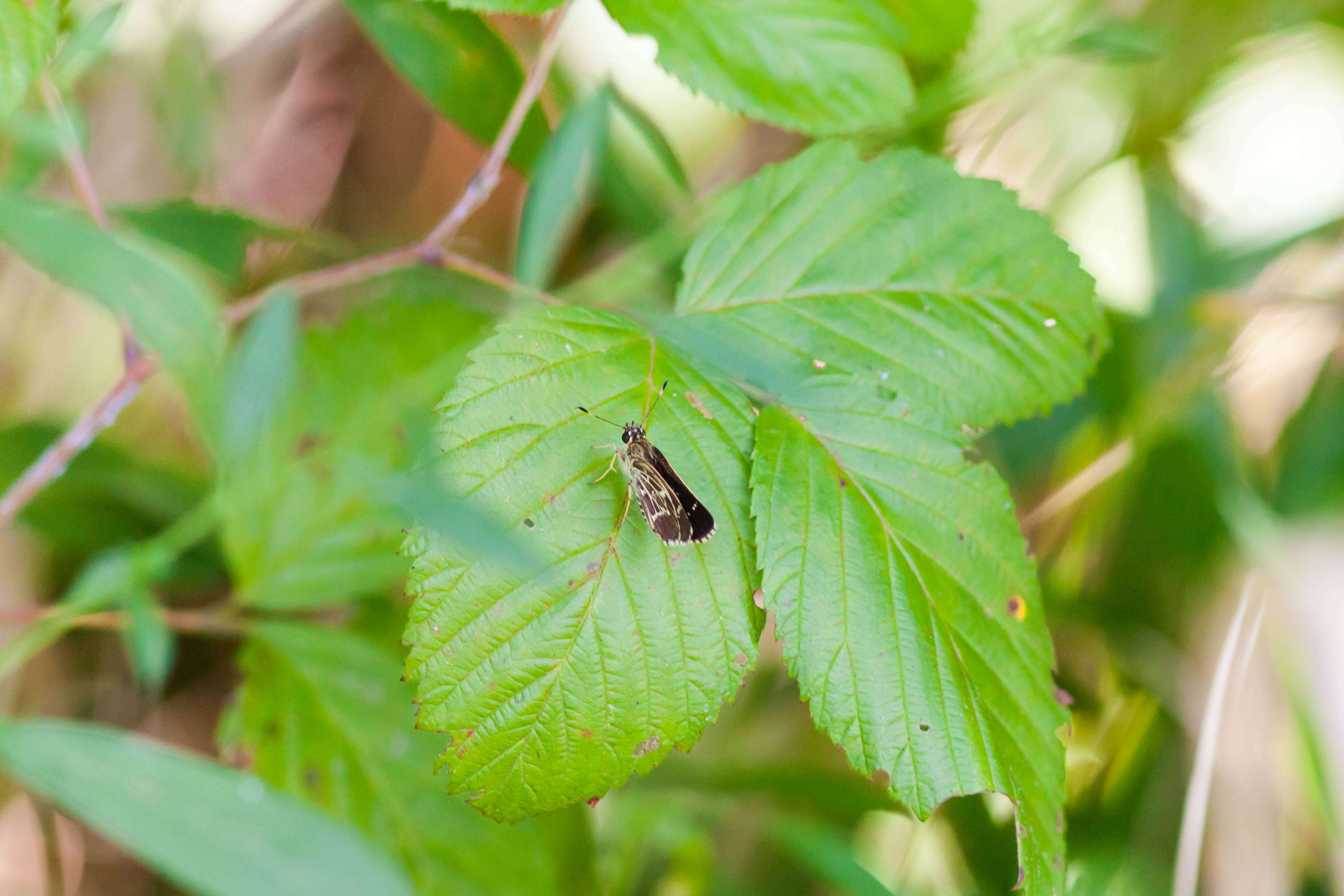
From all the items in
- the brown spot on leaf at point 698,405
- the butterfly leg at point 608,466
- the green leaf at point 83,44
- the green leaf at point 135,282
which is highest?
the green leaf at point 83,44

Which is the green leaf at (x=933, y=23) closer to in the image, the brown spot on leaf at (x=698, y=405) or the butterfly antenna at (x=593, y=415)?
the brown spot on leaf at (x=698, y=405)

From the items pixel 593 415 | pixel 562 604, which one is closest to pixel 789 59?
pixel 593 415

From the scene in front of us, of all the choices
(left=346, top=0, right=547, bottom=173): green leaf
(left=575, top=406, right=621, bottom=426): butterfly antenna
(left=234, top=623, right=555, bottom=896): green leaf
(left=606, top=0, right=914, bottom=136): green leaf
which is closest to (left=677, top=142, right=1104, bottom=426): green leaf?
(left=606, top=0, right=914, bottom=136): green leaf

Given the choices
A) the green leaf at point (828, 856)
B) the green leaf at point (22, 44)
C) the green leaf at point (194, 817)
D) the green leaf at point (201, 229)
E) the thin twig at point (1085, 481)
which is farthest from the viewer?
the thin twig at point (1085, 481)

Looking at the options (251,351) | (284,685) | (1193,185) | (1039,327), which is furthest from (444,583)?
(1193,185)

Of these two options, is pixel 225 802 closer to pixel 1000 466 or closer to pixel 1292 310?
pixel 1000 466

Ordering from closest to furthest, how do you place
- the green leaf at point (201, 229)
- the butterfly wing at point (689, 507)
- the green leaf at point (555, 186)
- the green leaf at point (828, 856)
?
the butterfly wing at point (689, 507) → the green leaf at point (828, 856) → the green leaf at point (555, 186) → the green leaf at point (201, 229)

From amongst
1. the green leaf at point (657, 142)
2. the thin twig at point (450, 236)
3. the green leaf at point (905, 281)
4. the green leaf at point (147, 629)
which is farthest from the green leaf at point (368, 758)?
the green leaf at point (657, 142)
